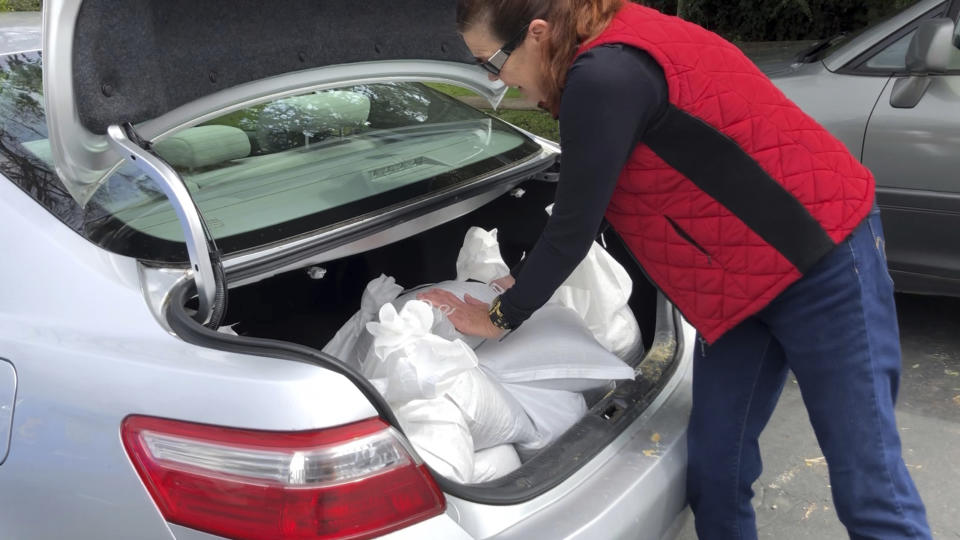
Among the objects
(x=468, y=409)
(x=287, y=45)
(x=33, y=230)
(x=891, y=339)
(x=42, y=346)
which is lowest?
(x=468, y=409)

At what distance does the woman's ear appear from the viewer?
1467 mm

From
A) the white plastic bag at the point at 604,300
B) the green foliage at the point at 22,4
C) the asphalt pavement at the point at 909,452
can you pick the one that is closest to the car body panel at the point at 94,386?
the white plastic bag at the point at 604,300

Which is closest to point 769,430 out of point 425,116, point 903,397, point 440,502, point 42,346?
point 903,397

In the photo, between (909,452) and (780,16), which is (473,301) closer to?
(909,452)

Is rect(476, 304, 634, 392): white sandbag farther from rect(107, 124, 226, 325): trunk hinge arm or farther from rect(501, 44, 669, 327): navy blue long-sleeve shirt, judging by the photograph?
rect(107, 124, 226, 325): trunk hinge arm

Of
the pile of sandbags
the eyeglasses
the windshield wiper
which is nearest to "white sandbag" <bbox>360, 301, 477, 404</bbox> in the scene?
the pile of sandbags

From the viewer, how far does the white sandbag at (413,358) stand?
1.55 m

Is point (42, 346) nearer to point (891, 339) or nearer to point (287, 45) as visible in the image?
point (287, 45)

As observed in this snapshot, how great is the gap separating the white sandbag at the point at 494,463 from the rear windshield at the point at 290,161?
673 millimetres

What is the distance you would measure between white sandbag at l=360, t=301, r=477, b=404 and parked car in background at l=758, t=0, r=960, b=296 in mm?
2163

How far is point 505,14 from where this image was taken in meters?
1.47

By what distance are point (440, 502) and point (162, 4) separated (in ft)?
3.36

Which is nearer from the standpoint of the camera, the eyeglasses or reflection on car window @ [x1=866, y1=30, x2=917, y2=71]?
the eyeglasses

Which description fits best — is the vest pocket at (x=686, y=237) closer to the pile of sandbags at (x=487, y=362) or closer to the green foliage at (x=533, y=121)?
the pile of sandbags at (x=487, y=362)
